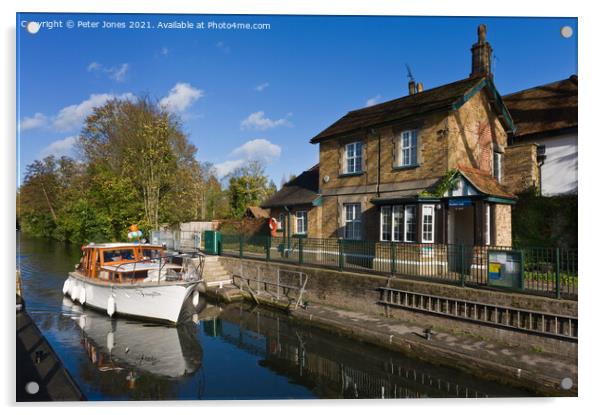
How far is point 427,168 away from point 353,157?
12.0 ft

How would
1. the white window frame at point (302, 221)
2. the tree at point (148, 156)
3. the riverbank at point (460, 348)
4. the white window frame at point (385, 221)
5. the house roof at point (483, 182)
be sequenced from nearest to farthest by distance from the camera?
1. the riverbank at point (460, 348)
2. the house roof at point (483, 182)
3. the white window frame at point (385, 221)
4. the white window frame at point (302, 221)
5. the tree at point (148, 156)

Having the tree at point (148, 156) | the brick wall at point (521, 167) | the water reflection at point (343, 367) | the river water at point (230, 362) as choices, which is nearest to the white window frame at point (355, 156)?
the brick wall at point (521, 167)

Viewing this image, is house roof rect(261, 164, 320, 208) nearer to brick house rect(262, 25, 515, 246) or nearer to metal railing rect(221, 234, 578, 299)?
brick house rect(262, 25, 515, 246)

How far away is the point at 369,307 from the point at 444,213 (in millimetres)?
4181

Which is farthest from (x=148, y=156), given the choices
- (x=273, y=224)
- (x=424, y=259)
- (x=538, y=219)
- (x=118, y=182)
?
(x=538, y=219)

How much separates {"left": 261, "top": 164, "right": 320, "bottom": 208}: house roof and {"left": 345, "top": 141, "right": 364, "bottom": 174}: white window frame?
2.44m

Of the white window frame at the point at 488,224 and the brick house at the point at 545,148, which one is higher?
the brick house at the point at 545,148

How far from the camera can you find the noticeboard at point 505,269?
332 inches

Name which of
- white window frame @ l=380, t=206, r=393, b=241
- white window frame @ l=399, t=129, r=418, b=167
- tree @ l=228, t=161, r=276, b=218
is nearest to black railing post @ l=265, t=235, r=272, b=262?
white window frame @ l=380, t=206, r=393, b=241

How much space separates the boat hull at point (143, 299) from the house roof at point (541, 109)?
44.6ft

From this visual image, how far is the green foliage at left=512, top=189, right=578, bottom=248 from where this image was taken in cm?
1263

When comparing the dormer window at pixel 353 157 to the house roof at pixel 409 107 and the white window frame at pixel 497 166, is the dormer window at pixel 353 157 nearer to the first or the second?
the house roof at pixel 409 107

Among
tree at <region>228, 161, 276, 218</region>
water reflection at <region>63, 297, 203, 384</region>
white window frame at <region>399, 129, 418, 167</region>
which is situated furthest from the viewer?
tree at <region>228, 161, 276, 218</region>
